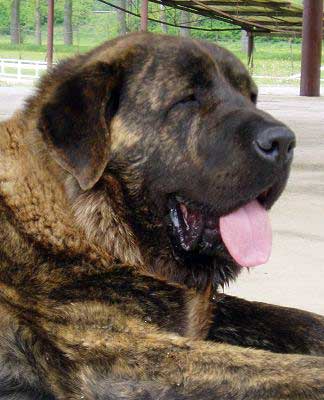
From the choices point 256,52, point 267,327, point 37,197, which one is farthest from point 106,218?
point 256,52

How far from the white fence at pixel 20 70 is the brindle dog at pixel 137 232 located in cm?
2854

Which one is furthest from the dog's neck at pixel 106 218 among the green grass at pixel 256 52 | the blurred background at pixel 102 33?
the blurred background at pixel 102 33

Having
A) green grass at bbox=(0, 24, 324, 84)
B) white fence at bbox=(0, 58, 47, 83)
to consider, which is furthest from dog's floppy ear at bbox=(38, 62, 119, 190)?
white fence at bbox=(0, 58, 47, 83)

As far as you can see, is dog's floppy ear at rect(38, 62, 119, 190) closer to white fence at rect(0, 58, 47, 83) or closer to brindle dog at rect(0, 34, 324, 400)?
brindle dog at rect(0, 34, 324, 400)

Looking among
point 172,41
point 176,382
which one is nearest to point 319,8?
point 172,41

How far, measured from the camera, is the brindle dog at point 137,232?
3168 millimetres

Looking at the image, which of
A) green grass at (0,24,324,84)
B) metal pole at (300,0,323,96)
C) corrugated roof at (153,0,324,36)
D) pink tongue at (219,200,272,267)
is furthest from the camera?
green grass at (0,24,324,84)

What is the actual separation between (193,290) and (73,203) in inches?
23.7

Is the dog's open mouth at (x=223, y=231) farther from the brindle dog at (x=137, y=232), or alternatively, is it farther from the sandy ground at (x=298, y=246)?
the sandy ground at (x=298, y=246)

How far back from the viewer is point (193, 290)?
143 inches

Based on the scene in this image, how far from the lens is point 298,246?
5.57 metres

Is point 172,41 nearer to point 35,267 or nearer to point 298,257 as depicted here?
point 35,267

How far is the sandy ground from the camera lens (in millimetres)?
4691

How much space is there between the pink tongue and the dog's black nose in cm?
25
